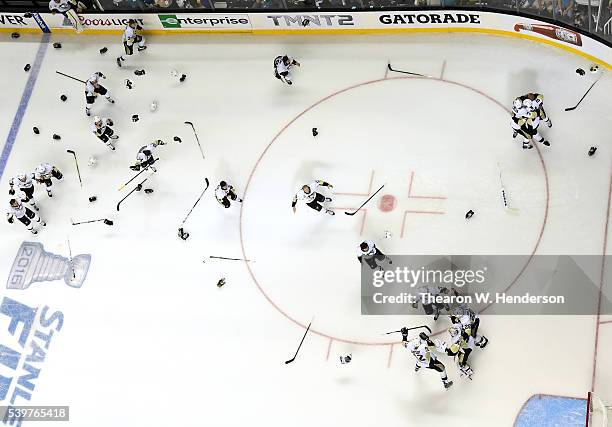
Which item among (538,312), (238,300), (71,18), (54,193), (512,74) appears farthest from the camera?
(71,18)

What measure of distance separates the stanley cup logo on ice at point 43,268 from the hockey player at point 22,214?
11.9 inches

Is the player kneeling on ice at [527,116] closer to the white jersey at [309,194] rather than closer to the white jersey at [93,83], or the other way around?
the white jersey at [309,194]

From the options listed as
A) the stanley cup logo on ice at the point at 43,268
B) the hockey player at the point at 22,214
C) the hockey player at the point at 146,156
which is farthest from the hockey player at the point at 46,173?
the hockey player at the point at 146,156

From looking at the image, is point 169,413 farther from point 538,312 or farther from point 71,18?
point 71,18

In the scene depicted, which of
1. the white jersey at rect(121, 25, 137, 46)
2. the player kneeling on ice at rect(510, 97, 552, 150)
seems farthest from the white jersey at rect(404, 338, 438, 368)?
the white jersey at rect(121, 25, 137, 46)

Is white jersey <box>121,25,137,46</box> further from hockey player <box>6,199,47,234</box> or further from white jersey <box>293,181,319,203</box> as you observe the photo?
white jersey <box>293,181,319,203</box>

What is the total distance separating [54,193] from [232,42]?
10.3ft

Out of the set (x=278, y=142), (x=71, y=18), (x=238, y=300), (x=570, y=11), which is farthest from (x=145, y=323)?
(x=570, y=11)

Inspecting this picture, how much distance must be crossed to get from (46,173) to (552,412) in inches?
260

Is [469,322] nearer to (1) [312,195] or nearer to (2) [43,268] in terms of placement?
(1) [312,195]

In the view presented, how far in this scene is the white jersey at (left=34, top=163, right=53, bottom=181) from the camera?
1057 centimetres

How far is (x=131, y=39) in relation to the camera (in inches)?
456

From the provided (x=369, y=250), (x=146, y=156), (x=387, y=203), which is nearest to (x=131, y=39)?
(x=146, y=156)

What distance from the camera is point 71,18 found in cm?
1216
